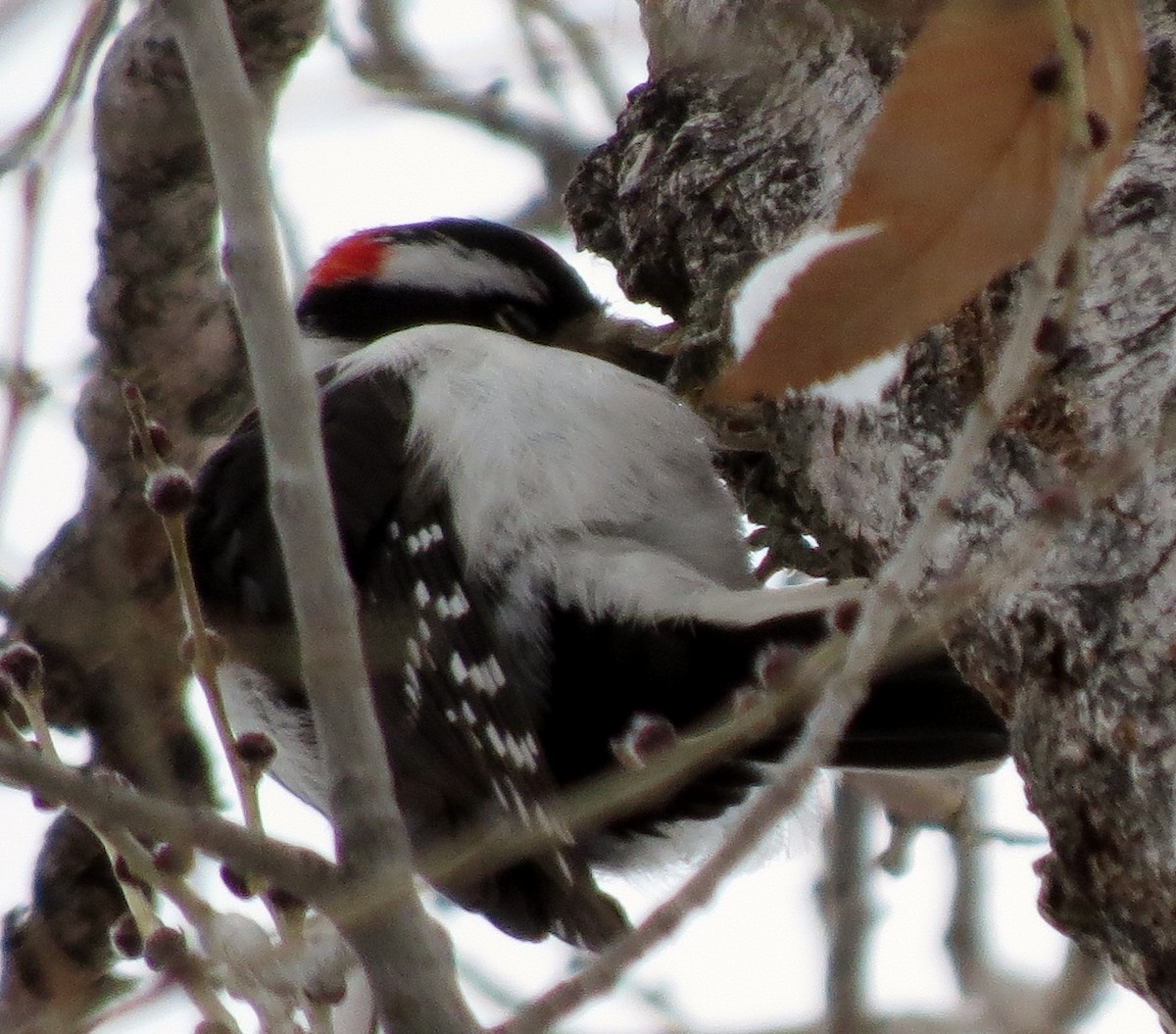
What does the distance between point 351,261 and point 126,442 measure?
0.58m

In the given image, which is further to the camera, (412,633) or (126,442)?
(126,442)

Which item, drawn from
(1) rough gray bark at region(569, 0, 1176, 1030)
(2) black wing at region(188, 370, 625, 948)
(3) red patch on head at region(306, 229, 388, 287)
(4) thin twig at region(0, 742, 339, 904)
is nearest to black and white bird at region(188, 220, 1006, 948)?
(2) black wing at region(188, 370, 625, 948)

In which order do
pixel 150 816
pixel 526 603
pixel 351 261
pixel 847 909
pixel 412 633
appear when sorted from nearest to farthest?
pixel 150 816
pixel 412 633
pixel 526 603
pixel 847 909
pixel 351 261

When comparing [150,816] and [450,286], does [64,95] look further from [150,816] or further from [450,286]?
[150,816]

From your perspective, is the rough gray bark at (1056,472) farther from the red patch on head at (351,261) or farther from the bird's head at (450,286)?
the red patch on head at (351,261)

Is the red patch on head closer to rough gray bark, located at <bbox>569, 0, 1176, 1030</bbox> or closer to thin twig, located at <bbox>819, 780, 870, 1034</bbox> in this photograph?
rough gray bark, located at <bbox>569, 0, 1176, 1030</bbox>

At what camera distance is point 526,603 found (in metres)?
2.58

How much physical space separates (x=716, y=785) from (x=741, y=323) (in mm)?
1248

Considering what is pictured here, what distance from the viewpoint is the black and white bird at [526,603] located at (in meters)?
2.38

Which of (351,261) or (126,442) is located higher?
(351,261)

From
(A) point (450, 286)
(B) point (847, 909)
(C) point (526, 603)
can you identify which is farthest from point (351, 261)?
(B) point (847, 909)

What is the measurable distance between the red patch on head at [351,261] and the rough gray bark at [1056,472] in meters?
1.19

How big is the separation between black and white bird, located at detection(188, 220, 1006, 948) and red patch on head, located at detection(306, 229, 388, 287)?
49cm

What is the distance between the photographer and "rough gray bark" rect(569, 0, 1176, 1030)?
4.88ft
